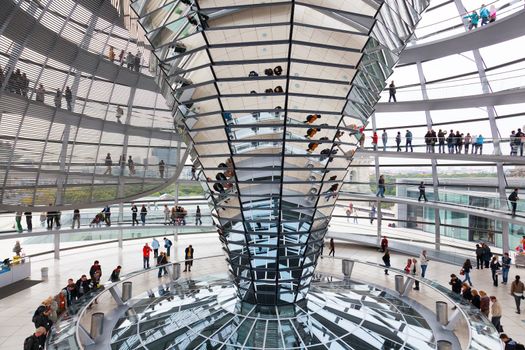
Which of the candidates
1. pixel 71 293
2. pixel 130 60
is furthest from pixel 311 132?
pixel 130 60

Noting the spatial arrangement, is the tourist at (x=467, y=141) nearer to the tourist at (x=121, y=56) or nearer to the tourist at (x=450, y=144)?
the tourist at (x=450, y=144)

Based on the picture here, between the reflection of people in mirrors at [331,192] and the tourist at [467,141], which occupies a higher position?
the tourist at [467,141]

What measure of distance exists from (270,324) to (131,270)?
12885 millimetres

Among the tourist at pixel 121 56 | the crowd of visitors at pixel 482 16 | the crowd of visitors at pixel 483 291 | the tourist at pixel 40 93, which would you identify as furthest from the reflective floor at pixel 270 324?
the crowd of visitors at pixel 482 16

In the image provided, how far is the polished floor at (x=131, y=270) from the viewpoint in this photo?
1457cm

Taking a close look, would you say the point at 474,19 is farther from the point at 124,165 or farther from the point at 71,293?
the point at 71,293

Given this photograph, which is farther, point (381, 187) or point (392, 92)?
point (381, 187)

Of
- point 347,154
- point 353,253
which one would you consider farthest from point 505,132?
point 347,154

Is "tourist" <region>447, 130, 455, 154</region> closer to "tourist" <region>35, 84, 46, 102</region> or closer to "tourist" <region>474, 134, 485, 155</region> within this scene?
"tourist" <region>474, 134, 485, 155</region>

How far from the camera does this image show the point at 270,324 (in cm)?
1180

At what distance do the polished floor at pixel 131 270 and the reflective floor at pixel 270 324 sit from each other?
12.0 feet

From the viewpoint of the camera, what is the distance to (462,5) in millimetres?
25500

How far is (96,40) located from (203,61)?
10.4 m

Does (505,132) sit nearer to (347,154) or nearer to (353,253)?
(353,253)
